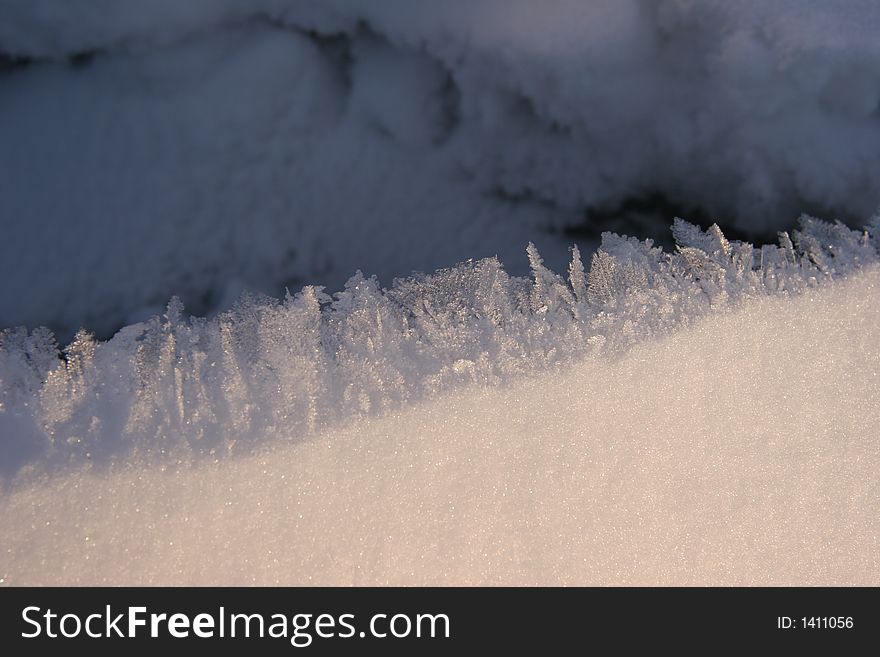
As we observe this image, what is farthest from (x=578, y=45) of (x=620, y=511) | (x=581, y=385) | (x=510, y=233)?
(x=620, y=511)

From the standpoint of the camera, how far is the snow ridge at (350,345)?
2.08 feet

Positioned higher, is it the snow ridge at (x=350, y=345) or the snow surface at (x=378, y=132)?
the snow surface at (x=378, y=132)

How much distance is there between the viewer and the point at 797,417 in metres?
0.66

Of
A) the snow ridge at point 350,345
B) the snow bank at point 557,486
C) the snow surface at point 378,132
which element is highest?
the snow surface at point 378,132

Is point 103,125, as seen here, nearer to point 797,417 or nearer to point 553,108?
point 553,108

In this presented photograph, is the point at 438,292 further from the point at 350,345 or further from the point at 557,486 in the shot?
the point at 557,486

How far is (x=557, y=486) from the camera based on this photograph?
0.64 metres

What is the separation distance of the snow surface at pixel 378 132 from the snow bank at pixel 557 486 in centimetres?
13

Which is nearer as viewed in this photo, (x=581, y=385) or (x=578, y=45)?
(x=581, y=385)

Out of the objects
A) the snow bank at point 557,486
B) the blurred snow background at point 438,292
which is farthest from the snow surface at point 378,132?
the snow bank at point 557,486

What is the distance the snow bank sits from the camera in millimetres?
618

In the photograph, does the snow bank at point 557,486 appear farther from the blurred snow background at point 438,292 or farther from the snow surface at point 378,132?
the snow surface at point 378,132

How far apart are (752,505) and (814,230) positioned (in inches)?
10.4

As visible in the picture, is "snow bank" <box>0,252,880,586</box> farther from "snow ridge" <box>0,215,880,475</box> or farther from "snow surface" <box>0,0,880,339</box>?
"snow surface" <box>0,0,880,339</box>
